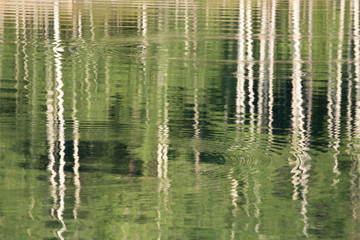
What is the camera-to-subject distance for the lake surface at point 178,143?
8.79 meters

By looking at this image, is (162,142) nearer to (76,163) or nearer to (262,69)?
(76,163)

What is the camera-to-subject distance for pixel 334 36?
97.9 ft

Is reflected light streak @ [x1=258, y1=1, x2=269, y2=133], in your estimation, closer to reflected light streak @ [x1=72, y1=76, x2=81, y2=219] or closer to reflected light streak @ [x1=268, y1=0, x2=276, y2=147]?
reflected light streak @ [x1=268, y1=0, x2=276, y2=147]

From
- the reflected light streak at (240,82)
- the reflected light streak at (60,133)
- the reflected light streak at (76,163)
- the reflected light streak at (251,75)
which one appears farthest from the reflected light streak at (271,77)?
the reflected light streak at (60,133)

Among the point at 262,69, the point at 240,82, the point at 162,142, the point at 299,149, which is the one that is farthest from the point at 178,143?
the point at 262,69

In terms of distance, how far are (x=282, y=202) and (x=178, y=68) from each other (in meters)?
10.7

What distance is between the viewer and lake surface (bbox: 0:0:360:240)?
8.79 metres

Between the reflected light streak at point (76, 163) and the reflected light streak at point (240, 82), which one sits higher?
the reflected light streak at point (240, 82)

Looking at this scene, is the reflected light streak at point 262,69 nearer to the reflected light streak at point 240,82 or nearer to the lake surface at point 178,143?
the lake surface at point 178,143

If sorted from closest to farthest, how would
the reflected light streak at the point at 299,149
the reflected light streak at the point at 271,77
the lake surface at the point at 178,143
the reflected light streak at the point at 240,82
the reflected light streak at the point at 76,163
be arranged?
the lake surface at the point at 178,143 < the reflected light streak at the point at 76,163 < the reflected light streak at the point at 299,149 < the reflected light streak at the point at 271,77 < the reflected light streak at the point at 240,82

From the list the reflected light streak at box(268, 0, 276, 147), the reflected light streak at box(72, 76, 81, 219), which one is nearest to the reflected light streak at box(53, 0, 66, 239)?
the reflected light streak at box(72, 76, 81, 219)

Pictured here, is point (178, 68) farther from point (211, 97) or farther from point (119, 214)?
point (119, 214)

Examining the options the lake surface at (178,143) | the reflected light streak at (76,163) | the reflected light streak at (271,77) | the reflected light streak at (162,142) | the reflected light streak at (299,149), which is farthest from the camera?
the reflected light streak at (271,77)

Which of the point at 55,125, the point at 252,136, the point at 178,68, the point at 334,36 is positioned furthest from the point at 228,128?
the point at 334,36
